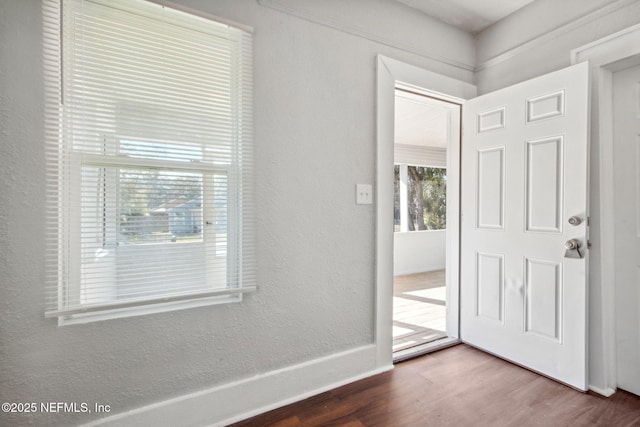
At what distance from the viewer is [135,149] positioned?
1.37 metres

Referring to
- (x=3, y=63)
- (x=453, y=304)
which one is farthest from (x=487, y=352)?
(x=3, y=63)

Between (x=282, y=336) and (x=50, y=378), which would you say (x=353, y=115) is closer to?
(x=282, y=336)

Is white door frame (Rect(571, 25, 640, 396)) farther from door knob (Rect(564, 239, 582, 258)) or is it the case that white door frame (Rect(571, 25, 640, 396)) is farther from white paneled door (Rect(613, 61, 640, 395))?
door knob (Rect(564, 239, 582, 258))

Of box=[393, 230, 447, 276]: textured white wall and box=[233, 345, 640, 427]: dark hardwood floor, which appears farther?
box=[393, 230, 447, 276]: textured white wall

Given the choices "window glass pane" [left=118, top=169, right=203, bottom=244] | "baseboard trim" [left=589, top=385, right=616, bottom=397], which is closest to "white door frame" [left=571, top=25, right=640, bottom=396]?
"baseboard trim" [left=589, top=385, right=616, bottom=397]

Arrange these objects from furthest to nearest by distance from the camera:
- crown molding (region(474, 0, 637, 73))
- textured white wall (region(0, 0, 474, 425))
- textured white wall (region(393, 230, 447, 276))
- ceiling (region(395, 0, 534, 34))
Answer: textured white wall (region(393, 230, 447, 276))
ceiling (region(395, 0, 534, 34))
crown molding (region(474, 0, 637, 73))
textured white wall (region(0, 0, 474, 425))

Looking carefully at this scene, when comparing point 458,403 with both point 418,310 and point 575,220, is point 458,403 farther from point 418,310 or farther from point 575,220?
point 418,310

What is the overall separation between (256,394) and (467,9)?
2.92 meters

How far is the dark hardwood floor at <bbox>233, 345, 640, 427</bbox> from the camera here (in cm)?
154

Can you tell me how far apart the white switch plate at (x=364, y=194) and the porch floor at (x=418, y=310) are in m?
1.24

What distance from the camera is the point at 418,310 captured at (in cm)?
333

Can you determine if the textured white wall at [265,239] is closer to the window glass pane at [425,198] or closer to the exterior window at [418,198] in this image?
the exterior window at [418,198]

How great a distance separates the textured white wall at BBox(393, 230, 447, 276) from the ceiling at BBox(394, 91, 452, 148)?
165 centimetres

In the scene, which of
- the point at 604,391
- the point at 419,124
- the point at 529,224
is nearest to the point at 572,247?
the point at 529,224
